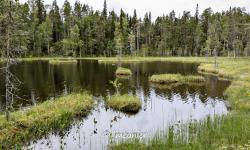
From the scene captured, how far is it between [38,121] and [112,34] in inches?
4847

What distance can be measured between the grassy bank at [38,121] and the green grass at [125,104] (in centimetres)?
304

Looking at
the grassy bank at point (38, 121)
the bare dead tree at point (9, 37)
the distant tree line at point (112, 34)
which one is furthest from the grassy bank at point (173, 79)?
the distant tree line at point (112, 34)

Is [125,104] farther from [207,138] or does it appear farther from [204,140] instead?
[204,140]

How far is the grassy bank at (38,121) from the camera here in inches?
902

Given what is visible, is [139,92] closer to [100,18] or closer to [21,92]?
[21,92]

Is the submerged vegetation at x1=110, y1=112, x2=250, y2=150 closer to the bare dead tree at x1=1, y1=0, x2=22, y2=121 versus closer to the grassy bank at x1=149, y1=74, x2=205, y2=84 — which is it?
the bare dead tree at x1=1, y1=0, x2=22, y2=121

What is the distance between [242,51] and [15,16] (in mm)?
128601

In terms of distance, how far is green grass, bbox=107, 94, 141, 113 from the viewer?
36.1m

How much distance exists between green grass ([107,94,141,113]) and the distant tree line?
90.4 m

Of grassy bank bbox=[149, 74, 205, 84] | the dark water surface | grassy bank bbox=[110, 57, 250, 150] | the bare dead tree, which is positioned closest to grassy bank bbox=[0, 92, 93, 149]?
the dark water surface

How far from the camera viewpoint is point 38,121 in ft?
87.6

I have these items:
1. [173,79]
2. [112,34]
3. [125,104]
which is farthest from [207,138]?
[112,34]

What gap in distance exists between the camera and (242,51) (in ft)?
457

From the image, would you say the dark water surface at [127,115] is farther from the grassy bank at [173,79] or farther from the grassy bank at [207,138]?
the grassy bank at [173,79]
